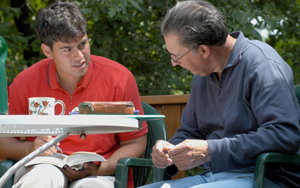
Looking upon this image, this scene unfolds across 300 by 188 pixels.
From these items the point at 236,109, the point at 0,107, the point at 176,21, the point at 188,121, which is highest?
the point at 176,21

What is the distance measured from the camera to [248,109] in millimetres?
1742

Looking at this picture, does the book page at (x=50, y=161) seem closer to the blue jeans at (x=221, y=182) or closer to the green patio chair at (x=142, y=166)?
the green patio chair at (x=142, y=166)

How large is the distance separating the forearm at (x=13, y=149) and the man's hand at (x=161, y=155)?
29.6 inches

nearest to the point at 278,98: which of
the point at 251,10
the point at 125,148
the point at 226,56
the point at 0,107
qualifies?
the point at 226,56

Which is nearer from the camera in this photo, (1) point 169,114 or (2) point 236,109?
(2) point 236,109

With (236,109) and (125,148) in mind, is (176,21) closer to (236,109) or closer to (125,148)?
(236,109)

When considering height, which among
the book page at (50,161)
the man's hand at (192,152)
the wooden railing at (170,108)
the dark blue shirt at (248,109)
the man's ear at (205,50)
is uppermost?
the man's ear at (205,50)

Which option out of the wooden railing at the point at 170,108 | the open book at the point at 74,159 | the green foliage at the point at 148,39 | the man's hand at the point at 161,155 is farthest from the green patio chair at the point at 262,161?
the green foliage at the point at 148,39

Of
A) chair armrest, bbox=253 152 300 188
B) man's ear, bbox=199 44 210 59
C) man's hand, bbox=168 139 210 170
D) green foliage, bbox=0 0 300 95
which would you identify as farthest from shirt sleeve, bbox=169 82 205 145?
green foliage, bbox=0 0 300 95

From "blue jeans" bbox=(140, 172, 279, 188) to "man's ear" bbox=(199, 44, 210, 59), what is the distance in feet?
1.91

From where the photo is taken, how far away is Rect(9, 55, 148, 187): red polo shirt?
2.27m

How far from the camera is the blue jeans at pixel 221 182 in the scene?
1.63 meters

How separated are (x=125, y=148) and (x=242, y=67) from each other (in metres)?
0.86

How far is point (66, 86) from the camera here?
243 cm
